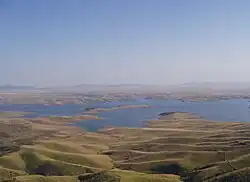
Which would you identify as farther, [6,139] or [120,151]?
[6,139]

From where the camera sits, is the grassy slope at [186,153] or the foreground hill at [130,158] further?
the grassy slope at [186,153]

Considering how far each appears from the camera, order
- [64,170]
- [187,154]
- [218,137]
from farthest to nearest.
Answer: [218,137]
[187,154]
[64,170]

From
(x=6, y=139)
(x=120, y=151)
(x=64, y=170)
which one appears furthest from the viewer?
Result: (x=6, y=139)

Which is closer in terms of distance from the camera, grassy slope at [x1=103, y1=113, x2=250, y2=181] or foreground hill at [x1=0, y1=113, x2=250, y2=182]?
foreground hill at [x1=0, y1=113, x2=250, y2=182]

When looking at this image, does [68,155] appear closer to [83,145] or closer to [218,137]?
[83,145]

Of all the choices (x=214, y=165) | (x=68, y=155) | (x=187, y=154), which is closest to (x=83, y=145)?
(x=68, y=155)

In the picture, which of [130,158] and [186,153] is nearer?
[186,153]

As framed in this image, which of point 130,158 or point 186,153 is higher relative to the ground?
point 186,153
